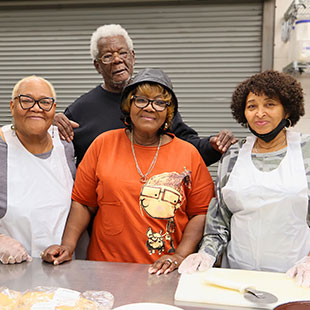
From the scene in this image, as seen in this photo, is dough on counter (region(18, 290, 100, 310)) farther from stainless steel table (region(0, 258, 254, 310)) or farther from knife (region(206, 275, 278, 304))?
knife (region(206, 275, 278, 304))

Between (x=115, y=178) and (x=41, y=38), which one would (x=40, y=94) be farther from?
(x=41, y=38)

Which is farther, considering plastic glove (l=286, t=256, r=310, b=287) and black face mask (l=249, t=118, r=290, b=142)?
black face mask (l=249, t=118, r=290, b=142)

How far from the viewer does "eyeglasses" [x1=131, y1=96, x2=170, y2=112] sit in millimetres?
1513

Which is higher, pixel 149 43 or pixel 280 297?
pixel 149 43

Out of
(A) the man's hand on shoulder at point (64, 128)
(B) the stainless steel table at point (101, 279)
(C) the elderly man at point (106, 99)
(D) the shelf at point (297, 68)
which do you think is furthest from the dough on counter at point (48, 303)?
(D) the shelf at point (297, 68)

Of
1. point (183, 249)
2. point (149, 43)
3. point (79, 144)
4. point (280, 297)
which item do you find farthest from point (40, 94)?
point (149, 43)

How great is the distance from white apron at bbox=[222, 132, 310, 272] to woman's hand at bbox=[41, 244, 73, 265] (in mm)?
669

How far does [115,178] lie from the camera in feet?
4.94

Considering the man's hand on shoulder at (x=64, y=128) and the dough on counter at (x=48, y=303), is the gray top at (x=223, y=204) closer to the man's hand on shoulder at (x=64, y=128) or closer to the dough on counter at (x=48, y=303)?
the dough on counter at (x=48, y=303)

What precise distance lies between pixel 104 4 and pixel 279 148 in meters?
2.23

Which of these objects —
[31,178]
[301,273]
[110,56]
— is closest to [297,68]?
[110,56]

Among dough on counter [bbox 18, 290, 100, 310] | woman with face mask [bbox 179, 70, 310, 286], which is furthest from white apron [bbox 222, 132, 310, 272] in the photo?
dough on counter [bbox 18, 290, 100, 310]

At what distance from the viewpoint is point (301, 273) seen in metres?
1.17

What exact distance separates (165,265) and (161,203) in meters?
0.27
